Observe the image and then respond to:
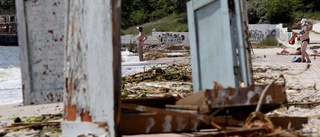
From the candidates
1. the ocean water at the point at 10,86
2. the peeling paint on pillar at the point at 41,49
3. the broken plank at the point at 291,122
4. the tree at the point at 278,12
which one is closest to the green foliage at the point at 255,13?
the tree at the point at 278,12

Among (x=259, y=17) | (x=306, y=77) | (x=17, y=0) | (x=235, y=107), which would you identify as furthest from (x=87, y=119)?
(x=259, y=17)

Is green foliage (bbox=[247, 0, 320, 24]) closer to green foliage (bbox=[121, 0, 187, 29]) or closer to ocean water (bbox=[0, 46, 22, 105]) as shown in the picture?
green foliage (bbox=[121, 0, 187, 29])

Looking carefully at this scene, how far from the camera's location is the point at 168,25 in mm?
80125

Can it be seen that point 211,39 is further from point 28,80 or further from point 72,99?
point 28,80

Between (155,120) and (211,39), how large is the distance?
1075 millimetres

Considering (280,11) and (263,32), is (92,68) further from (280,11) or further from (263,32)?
(280,11)

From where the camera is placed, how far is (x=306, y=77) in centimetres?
1106

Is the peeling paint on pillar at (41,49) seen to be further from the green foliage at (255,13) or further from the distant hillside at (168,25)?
the green foliage at (255,13)

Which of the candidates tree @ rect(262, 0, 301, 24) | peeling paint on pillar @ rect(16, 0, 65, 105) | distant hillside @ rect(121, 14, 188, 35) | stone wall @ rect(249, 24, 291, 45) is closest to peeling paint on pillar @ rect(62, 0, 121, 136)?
peeling paint on pillar @ rect(16, 0, 65, 105)

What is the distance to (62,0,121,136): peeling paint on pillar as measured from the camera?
3.93 metres

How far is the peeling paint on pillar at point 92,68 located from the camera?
12.9ft

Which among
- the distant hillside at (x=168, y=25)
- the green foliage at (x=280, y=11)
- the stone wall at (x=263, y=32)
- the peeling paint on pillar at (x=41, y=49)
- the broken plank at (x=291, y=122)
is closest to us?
the broken plank at (x=291, y=122)

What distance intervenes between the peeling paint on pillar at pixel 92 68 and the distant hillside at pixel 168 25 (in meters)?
67.7

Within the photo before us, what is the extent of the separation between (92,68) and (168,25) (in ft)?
250
